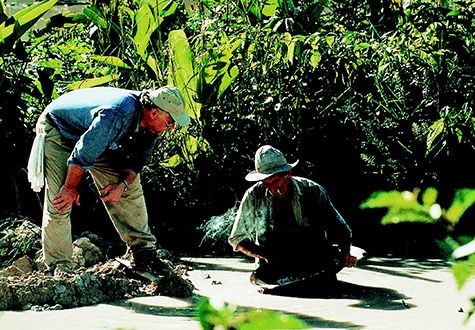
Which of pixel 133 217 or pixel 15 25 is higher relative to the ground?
pixel 15 25

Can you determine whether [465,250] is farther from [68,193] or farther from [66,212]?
[66,212]

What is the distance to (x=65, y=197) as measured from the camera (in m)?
5.95

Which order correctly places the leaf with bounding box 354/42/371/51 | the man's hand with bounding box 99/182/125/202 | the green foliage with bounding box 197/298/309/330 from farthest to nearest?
the leaf with bounding box 354/42/371/51 < the man's hand with bounding box 99/182/125/202 < the green foliage with bounding box 197/298/309/330

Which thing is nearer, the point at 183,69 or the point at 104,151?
the point at 104,151

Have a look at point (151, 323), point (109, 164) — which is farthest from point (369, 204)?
point (109, 164)

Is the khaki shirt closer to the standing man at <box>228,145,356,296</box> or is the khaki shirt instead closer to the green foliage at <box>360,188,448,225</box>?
the standing man at <box>228,145,356,296</box>

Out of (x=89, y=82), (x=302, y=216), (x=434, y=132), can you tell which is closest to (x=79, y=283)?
(x=302, y=216)

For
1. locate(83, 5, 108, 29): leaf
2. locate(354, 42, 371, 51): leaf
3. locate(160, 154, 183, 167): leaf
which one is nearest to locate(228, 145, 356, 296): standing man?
locate(160, 154, 183, 167): leaf

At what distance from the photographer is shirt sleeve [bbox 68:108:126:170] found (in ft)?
18.5

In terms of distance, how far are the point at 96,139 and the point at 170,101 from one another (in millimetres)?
508

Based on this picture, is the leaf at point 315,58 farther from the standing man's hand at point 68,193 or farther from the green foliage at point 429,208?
the green foliage at point 429,208

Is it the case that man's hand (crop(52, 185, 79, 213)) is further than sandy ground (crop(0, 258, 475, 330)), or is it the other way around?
man's hand (crop(52, 185, 79, 213))

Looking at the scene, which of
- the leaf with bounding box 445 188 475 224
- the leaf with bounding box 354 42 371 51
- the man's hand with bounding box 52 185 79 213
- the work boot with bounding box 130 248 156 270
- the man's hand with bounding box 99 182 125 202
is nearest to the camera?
the leaf with bounding box 445 188 475 224

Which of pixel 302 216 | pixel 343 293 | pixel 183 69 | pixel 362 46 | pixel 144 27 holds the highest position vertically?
pixel 144 27
